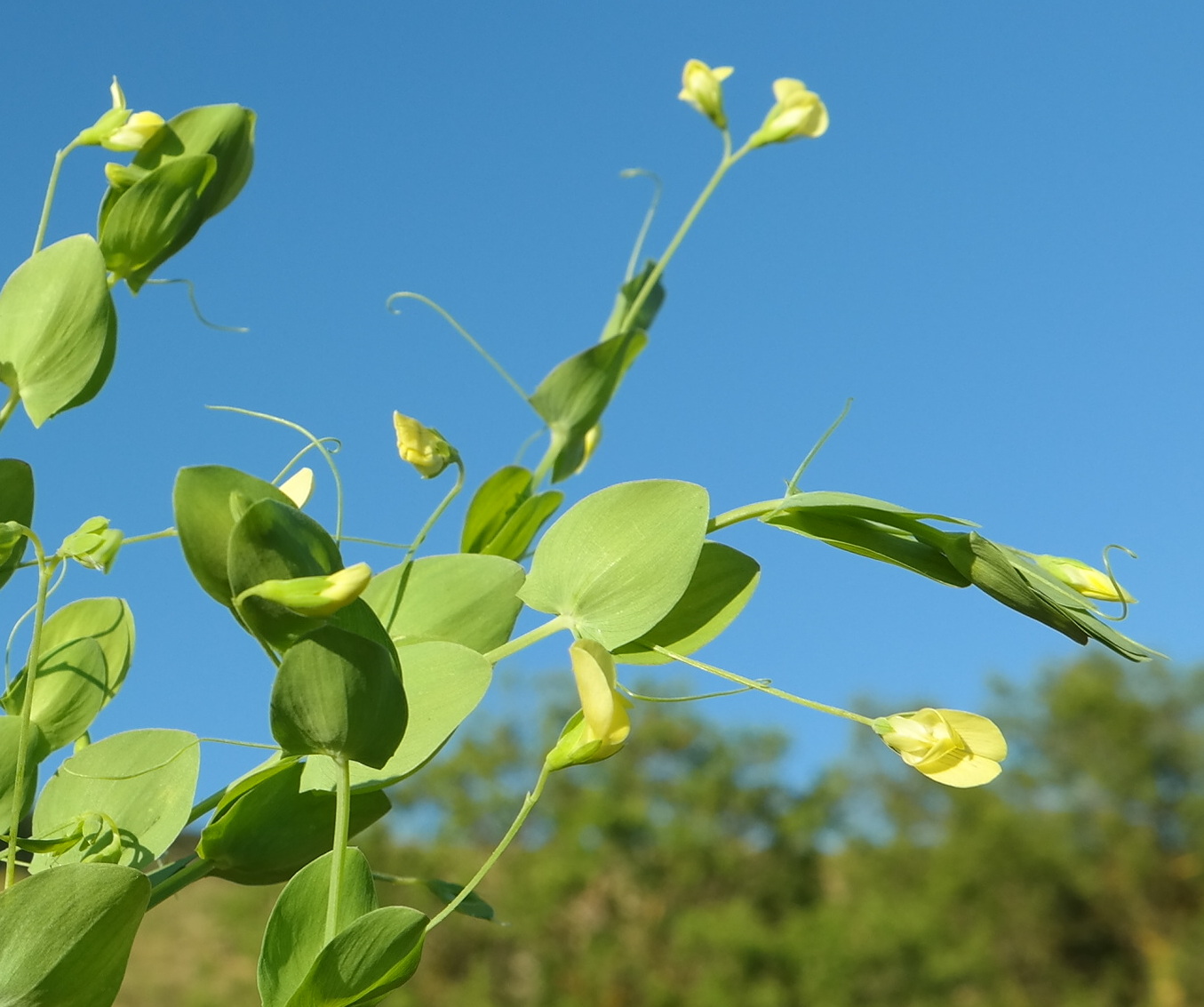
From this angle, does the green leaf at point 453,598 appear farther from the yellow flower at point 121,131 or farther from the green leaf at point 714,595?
the yellow flower at point 121,131

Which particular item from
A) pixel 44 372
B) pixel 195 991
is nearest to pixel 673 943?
pixel 195 991

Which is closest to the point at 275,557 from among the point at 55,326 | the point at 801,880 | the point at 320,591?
the point at 320,591

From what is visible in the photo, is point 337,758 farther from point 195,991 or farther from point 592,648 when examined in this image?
point 195,991

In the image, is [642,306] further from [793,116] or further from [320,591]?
[320,591]

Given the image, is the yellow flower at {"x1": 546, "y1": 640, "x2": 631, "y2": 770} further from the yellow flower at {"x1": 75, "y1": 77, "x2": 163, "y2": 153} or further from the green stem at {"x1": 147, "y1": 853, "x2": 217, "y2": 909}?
the yellow flower at {"x1": 75, "y1": 77, "x2": 163, "y2": 153}

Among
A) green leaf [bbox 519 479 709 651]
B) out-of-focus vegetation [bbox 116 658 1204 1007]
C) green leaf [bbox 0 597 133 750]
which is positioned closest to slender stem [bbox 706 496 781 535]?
green leaf [bbox 519 479 709 651]

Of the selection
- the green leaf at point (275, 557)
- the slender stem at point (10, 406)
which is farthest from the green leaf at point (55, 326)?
the green leaf at point (275, 557)
